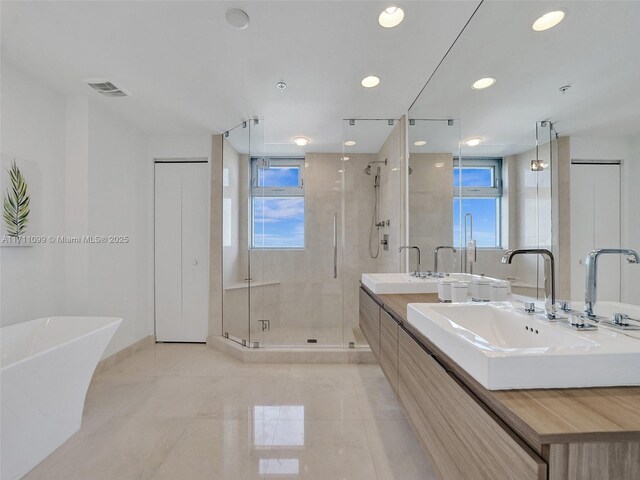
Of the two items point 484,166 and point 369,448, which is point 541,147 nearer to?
point 484,166

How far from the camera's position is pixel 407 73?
2252 mm

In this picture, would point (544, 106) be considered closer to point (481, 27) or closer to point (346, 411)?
point (481, 27)

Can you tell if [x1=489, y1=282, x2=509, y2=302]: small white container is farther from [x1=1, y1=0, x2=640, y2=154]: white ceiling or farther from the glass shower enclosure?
the glass shower enclosure

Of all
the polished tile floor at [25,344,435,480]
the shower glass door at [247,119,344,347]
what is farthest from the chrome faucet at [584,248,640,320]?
the shower glass door at [247,119,344,347]

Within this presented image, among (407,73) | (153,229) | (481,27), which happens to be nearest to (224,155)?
(153,229)

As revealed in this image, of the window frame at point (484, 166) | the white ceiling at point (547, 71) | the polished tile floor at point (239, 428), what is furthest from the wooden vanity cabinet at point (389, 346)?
the white ceiling at point (547, 71)

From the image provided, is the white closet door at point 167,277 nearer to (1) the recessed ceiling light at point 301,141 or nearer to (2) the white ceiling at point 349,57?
(2) the white ceiling at point 349,57

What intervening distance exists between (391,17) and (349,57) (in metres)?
0.41

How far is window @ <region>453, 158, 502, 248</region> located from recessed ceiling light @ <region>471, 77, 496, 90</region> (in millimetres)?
403

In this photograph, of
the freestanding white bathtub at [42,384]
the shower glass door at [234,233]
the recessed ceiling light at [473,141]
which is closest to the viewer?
the freestanding white bathtub at [42,384]

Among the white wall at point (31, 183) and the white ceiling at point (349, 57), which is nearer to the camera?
the white ceiling at point (349, 57)

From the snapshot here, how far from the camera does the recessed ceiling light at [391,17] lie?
5.36 feet

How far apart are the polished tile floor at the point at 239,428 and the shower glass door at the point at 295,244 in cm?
73

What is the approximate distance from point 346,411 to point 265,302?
70.4 inches
